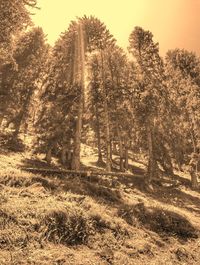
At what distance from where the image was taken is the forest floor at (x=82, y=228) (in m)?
9.09

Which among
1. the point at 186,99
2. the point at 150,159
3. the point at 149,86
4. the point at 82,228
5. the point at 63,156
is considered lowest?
the point at 82,228

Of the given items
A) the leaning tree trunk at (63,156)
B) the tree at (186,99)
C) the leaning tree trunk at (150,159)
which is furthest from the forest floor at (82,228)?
the tree at (186,99)

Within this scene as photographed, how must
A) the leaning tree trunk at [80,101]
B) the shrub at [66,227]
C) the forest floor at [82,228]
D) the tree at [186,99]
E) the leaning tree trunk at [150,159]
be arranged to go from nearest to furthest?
the forest floor at [82,228] → the shrub at [66,227] → the leaning tree trunk at [80,101] → the leaning tree trunk at [150,159] → the tree at [186,99]

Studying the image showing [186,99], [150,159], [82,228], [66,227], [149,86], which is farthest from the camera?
[186,99]

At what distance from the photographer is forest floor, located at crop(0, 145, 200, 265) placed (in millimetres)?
9086

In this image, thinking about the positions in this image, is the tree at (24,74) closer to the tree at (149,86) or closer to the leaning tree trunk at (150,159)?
the tree at (149,86)

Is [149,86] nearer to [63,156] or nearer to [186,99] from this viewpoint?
[186,99]

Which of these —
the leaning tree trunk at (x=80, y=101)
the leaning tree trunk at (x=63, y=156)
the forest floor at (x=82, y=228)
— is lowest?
the forest floor at (x=82, y=228)

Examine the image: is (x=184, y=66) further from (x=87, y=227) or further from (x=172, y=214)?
(x=87, y=227)

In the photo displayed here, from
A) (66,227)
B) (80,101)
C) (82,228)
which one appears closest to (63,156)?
(80,101)

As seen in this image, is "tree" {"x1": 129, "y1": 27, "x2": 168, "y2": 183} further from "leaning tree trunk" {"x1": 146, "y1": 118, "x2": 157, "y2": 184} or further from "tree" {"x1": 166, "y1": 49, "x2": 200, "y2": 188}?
"tree" {"x1": 166, "y1": 49, "x2": 200, "y2": 188}

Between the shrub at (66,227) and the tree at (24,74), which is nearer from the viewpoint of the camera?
the shrub at (66,227)

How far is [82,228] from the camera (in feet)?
36.5

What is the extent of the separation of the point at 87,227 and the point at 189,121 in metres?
20.8
